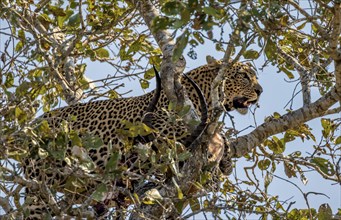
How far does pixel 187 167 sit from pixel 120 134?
1.85ft

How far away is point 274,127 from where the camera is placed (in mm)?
7719

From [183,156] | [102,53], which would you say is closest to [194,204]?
[183,156]

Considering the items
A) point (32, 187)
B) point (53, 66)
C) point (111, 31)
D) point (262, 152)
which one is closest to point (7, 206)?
point (32, 187)

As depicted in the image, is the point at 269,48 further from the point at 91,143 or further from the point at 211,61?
the point at 211,61

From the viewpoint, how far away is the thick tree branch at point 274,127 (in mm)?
7547

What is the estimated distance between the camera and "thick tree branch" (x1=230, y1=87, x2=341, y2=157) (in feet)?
24.8

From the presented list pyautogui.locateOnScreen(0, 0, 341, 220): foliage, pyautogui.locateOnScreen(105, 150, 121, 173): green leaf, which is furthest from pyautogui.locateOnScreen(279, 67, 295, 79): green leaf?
pyautogui.locateOnScreen(105, 150, 121, 173): green leaf

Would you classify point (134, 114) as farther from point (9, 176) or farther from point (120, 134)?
point (9, 176)

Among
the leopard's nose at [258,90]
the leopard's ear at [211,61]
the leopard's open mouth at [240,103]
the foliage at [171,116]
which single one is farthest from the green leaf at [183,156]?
the leopard's nose at [258,90]

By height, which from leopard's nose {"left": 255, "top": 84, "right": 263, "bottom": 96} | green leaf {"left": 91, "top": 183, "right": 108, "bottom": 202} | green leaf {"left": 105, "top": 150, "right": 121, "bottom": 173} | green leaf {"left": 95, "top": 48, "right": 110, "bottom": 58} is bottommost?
green leaf {"left": 91, "top": 183, "right": 108, "bottom": 202}

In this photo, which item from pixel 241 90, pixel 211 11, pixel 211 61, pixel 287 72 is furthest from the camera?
pixel 241 90

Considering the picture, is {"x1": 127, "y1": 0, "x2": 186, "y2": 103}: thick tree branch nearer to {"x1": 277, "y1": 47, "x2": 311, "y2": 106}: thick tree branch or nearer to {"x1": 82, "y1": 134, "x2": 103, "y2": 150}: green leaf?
{"x1": 277, "y1": 47, "x2": 311, "y2": 106}: thick tree branch

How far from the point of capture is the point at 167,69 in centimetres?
704

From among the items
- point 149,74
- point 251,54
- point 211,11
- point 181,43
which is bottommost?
point 181,43
